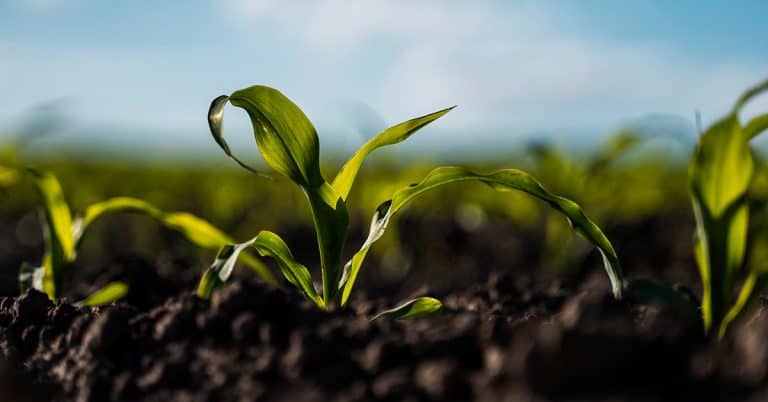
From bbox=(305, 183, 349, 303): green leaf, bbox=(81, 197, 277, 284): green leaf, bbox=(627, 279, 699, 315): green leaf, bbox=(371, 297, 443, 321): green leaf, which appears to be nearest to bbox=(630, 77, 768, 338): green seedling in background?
bbox=(627, 279, 699, 315): green leaf

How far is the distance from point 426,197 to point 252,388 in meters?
4.29

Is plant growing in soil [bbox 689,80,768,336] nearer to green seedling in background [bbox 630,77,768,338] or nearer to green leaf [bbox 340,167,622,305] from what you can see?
green seedling in background [bbox 630,77,768,338]

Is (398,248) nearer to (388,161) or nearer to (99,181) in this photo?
(388,161)

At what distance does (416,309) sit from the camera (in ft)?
5.67

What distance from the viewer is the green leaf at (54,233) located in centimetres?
221

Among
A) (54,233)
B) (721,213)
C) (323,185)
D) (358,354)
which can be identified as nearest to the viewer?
(358,354)

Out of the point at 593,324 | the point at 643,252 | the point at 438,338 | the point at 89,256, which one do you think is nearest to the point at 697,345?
the point at 593,324

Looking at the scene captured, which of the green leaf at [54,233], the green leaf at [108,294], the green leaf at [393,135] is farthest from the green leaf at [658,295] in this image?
the green leaf at [54,233]

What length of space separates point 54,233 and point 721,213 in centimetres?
168

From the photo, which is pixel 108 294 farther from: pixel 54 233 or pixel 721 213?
pixel 721 213

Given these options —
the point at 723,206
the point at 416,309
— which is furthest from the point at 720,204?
the point at 416,309

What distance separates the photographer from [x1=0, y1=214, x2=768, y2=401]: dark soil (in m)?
1.10

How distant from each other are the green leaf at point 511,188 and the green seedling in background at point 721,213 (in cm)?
12

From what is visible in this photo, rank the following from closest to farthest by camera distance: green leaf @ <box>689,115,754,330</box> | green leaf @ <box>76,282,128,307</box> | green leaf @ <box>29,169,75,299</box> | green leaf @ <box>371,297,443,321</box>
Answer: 1. green leaf @ <box>689,115,754,330</box>
2. green leaf @ <box>371,297,443,321</box>
3. green leaf @ <box>76,282,128,307</box>
4. green leaf @ <box>29,169,75,299</box>
